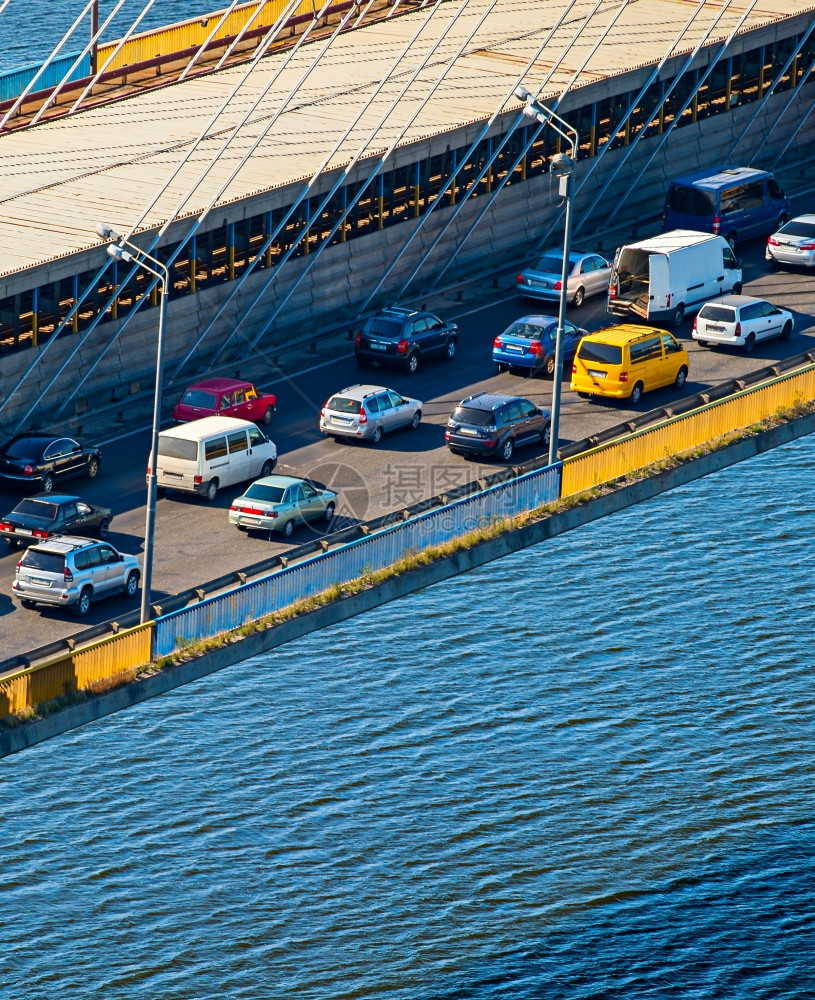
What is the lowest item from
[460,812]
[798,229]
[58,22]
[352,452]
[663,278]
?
[460,812]

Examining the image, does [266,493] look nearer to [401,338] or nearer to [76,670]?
[76,670]

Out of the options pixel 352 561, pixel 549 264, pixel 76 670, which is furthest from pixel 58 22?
pixel 76 670

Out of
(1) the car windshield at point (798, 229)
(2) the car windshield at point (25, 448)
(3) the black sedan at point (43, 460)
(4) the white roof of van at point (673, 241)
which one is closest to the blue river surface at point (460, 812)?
(3) the black sedan at point (43, 460)

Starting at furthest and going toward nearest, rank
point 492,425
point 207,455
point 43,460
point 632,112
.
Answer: point 632,112, point 492,425, point 43,460, point 207,455

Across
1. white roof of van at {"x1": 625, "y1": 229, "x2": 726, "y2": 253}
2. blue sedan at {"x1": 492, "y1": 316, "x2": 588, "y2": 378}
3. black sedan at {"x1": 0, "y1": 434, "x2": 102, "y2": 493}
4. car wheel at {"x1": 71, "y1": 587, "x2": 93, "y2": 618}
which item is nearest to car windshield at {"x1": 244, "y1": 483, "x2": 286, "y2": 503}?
car wheel at {"x1": 71, "y1": 587, "x2": 93, "y2": 618}

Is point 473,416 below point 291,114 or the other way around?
below

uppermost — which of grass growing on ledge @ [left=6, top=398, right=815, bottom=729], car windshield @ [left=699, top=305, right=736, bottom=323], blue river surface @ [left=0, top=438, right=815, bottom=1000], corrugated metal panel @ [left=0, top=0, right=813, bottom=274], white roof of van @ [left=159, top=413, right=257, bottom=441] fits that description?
corrugated metal panel @ [left=0, top=0, right=813, bottom=274]

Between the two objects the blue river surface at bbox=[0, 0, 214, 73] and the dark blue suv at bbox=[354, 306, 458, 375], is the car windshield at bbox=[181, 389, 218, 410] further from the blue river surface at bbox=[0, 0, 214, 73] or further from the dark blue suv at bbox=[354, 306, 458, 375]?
the blue river surface at bbox=[0, 0, 214, 73]
